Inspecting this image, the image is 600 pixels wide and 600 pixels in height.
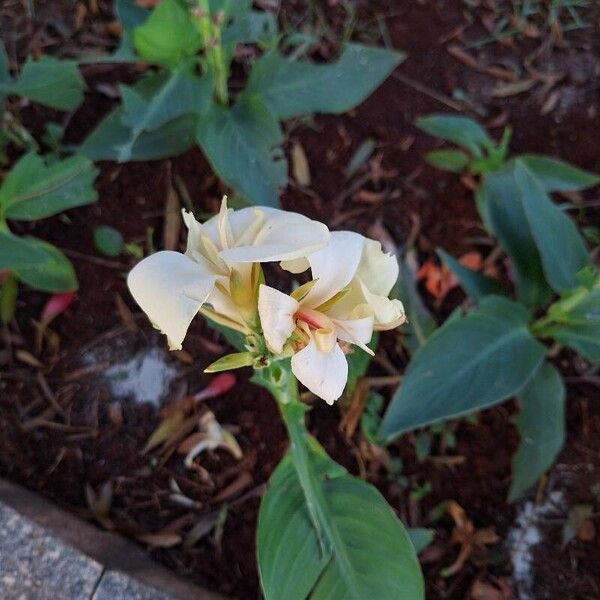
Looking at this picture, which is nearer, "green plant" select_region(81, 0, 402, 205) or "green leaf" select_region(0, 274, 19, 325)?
"green plant" select_region(81, 0, 402, 205)

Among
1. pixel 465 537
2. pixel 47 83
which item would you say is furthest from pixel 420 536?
pixel 47 83

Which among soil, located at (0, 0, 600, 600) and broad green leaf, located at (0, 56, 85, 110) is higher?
broad green leaf, located at (0, 56, 85, 110)

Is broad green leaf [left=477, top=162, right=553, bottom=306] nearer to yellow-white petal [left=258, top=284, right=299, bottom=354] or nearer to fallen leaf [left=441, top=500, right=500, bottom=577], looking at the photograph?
fallen leaf [left=441, top=500, right=500, bottom=577]

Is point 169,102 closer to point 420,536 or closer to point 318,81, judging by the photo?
point 318,81

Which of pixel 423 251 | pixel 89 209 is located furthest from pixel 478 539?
pixel 89 209

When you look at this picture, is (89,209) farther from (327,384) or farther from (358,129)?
(327,384)

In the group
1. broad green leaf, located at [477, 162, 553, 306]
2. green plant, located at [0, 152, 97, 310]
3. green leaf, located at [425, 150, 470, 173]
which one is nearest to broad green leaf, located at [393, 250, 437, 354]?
broad green leaf, located at [477, 162, 553, 306]

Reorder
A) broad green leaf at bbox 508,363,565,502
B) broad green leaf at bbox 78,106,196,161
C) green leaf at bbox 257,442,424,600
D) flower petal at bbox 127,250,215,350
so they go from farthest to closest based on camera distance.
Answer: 1. broad green leaf at bbox 78,106,196,161
2. broad green leaf at bbox 508,363,565,502
3. green leaf at bbox 257,442,424,600
4. flower petal at bbox 127,250,215,350

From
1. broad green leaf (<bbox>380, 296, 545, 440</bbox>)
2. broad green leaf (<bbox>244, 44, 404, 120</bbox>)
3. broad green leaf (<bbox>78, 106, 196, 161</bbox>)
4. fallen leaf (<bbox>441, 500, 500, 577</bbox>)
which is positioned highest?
broad green leaf (<bbox>244, 44, 404, 120</bbox>)
